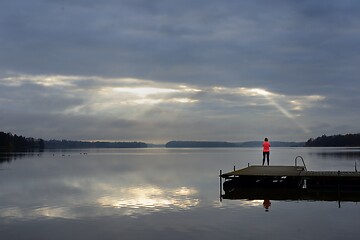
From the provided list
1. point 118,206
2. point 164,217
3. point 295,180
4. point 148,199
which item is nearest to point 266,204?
point 164,217

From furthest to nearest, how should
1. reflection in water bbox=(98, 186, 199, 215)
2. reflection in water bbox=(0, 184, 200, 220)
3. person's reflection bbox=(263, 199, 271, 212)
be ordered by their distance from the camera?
1. reflection in water bbox=(98, 186, 199, 215)
2. person's reflection bbox=(263, 199, 271, 212)
3. reflection in water bbox=(0, 184, 200, 220)

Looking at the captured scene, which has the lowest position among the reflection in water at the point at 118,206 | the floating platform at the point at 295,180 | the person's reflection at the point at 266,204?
the reflection in water at the point at 118,206

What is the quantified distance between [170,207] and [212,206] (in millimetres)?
2547

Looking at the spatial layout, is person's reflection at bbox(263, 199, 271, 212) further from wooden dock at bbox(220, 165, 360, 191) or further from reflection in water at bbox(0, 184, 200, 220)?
wooden dock at bbox(220, 165, 360, 191)

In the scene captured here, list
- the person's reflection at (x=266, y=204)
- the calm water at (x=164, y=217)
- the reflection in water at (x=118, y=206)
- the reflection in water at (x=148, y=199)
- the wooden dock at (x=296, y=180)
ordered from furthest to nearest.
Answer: the wooden dock at (x=296, y=180)
the reflection in water at (x=148, y=199)
the person's reflection at (x=266, y=204)
the reflection in water at (x=118, y=206)
the calm water at (x=164, y=217)

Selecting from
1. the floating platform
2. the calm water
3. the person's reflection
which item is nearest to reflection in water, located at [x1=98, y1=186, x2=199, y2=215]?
the calm water

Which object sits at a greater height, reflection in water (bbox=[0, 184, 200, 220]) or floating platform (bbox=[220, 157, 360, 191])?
floating platform (bbox=[220, 157, 360, 191])

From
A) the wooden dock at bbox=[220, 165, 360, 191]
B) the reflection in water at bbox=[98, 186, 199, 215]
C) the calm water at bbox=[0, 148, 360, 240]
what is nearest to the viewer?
the calm water at bbox=[0, 148, 360, 240]

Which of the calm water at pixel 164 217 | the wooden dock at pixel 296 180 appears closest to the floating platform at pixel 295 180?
the wooden dock at pixel 296 180

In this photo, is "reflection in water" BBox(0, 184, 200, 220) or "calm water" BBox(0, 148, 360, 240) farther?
"reflection in water" BBox(0, 184, 200, 220)

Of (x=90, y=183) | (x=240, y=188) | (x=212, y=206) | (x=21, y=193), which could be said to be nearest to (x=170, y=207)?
(x=212, y=206)

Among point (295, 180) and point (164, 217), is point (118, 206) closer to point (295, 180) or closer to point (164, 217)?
point (164, 217)

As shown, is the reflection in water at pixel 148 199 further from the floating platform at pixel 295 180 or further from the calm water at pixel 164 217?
the floating platform at pixel 295 180

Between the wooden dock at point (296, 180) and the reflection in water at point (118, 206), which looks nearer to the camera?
the reflection in water at point (118, 206)
